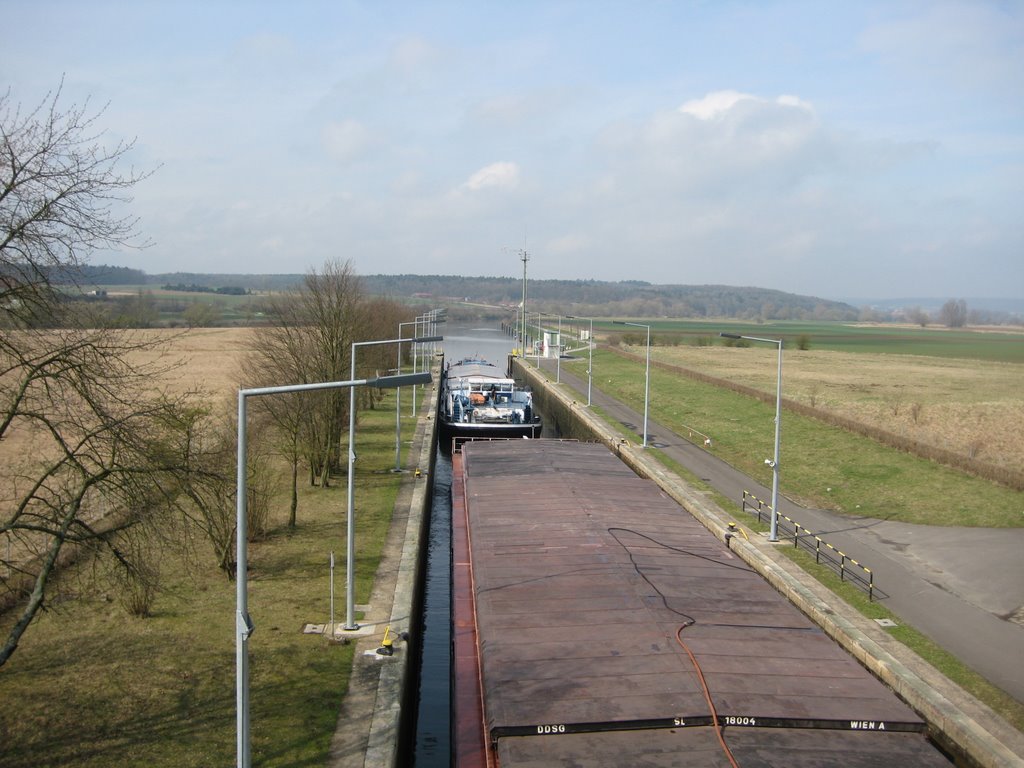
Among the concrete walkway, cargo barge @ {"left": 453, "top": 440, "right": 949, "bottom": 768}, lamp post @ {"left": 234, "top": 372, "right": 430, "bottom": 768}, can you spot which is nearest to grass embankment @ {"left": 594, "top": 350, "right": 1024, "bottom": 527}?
the concrete walkway

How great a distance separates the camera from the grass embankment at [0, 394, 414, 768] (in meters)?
11.1

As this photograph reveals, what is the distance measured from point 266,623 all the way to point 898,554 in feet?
51.5

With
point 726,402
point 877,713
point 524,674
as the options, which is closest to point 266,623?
point 524,674

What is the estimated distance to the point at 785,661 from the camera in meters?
12.0

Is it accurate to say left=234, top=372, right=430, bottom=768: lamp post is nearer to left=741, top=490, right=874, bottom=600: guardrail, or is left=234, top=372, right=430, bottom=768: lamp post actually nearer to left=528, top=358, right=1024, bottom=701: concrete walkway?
left=528, top=358, right=1024, bottom=701: concrete walkway

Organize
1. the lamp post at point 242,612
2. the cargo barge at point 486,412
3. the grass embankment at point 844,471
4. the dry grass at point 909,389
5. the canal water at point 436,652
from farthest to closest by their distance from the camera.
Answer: the cargo barge at point 486,412, the dry grass at point 909,389, the grass embankment at point 844,471, the canal water at point 436,652, the lamp post at point 242,612

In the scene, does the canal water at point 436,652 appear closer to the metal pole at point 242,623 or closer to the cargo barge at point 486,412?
the metal pole at point 242,623

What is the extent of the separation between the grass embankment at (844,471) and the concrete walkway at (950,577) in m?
1.23

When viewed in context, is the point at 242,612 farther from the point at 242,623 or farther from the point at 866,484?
the point at 866,484

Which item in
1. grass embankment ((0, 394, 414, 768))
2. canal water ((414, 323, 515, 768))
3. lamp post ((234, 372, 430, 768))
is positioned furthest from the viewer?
canal water ((414, 323, 515, 768))

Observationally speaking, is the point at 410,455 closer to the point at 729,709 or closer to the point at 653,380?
the point at 729,709

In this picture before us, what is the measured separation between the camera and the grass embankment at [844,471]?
82.9ft

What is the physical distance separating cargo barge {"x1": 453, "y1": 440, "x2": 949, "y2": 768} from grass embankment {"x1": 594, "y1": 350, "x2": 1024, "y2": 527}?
33.8ft

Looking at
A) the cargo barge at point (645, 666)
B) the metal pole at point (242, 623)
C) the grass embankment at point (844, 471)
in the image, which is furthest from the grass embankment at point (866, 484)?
the metal pole at point (242, 623)
